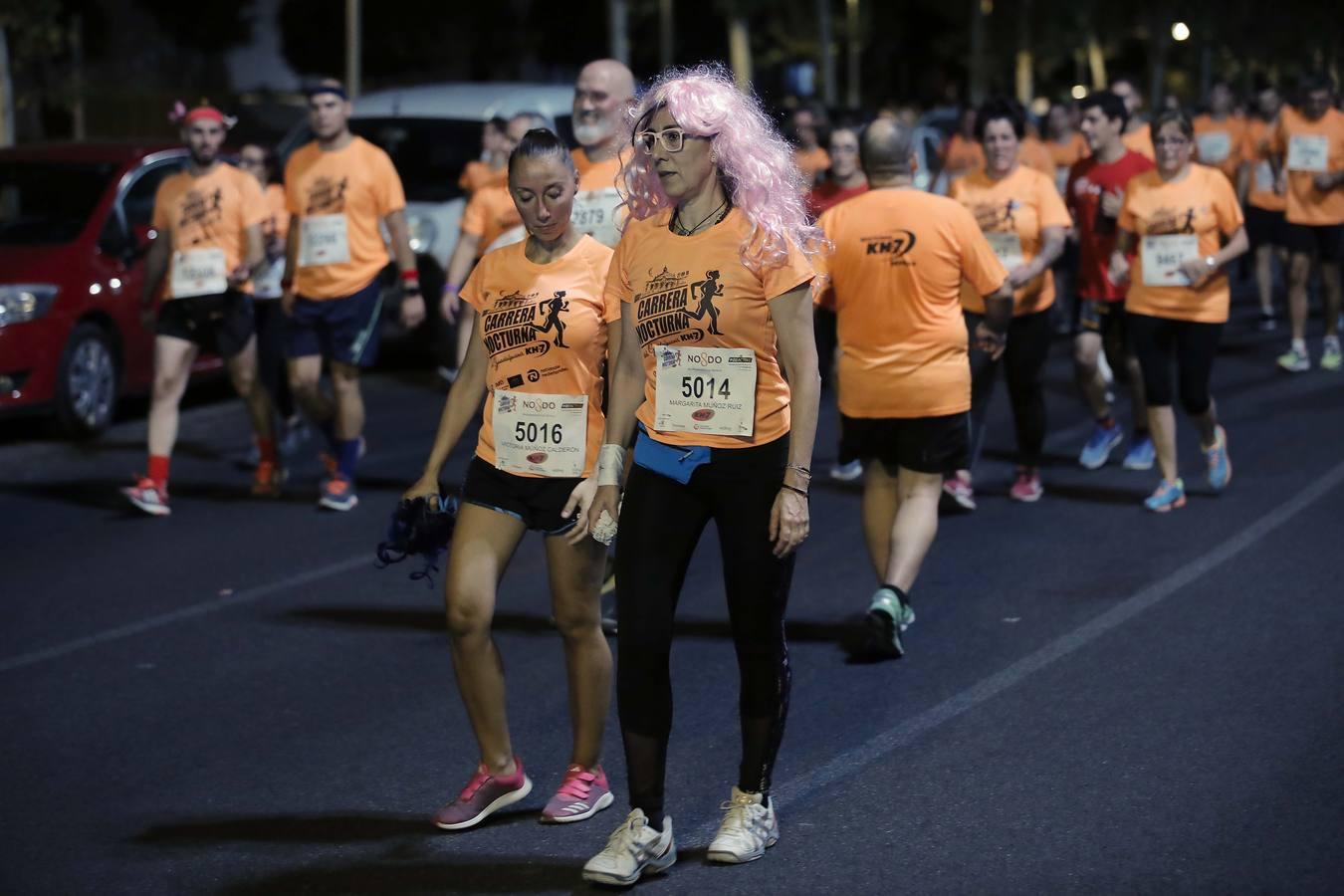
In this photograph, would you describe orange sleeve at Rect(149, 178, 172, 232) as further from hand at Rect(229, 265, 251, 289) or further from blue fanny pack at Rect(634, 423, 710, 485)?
blue fanny pack at Rect(634, 423, 710, 485)

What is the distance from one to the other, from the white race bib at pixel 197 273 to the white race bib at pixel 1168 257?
471 cm

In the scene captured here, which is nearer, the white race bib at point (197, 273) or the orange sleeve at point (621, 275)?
the orange sleeve at point (621, 275)

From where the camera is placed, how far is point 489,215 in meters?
10.7

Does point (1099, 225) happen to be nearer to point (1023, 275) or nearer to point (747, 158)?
point (1023, 275)

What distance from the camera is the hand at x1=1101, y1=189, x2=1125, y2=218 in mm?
10555

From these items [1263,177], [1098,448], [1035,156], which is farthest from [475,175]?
[1263,177]

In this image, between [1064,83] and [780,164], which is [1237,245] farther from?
[1064,83]

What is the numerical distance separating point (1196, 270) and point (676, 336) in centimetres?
534

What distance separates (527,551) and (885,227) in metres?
2.81

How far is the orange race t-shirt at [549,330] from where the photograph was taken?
542 cm

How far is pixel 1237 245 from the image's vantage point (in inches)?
376

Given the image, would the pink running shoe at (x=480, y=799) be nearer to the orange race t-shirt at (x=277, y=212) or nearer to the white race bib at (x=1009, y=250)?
the white race bib at (x=1009, y=250)

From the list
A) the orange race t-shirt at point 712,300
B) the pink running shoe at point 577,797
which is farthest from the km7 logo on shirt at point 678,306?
the pink running shoe at point 577,797

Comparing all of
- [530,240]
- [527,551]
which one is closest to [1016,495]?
[527,551]
